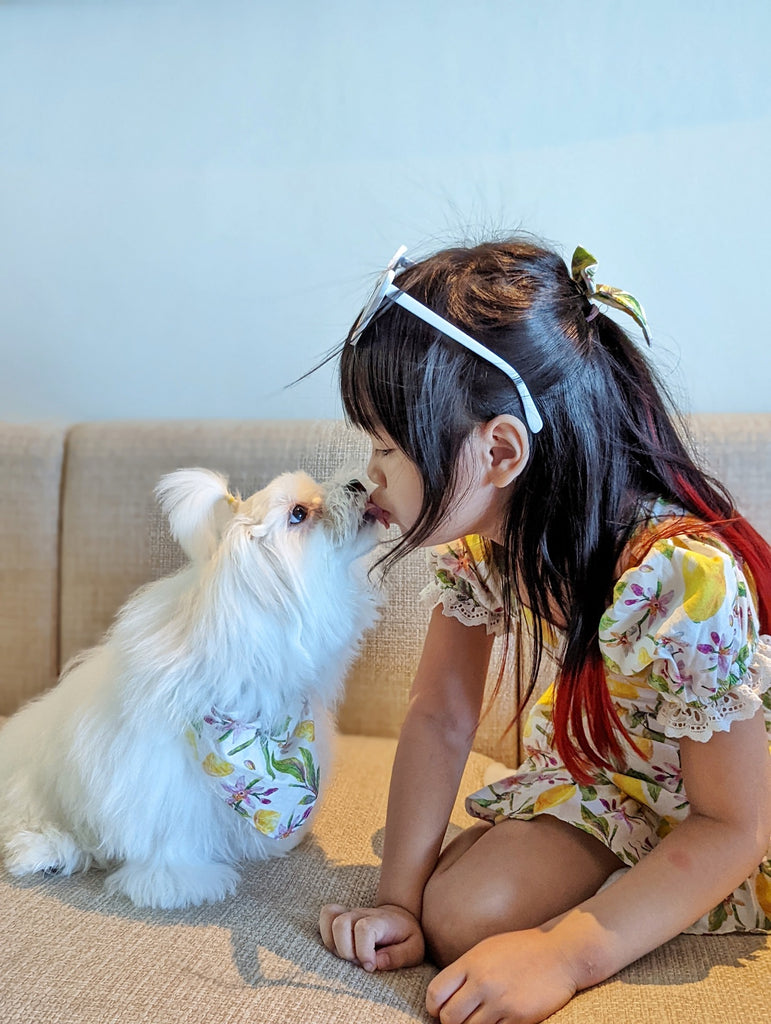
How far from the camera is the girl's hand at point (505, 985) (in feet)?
2.35

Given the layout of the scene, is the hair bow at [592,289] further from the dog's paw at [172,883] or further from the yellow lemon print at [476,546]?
the dog's paw at [172,883]

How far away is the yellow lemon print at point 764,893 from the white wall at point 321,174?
0.77 metres

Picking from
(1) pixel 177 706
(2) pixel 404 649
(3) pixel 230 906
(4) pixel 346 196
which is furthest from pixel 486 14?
(3) pixel 230 906

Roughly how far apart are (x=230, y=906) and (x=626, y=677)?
1.52 feet

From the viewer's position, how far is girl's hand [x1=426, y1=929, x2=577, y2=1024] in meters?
0.72

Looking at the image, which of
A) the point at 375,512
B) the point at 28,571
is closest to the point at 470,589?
the point at 375,512

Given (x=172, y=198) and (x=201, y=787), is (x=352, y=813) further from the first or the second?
(x=172, y=198)

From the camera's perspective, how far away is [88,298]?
1.61 metres

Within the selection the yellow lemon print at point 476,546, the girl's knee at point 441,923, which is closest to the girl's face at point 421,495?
the yellow lemon print at point 476,546

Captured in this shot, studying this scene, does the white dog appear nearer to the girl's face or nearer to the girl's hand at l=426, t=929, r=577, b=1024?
the girl's face

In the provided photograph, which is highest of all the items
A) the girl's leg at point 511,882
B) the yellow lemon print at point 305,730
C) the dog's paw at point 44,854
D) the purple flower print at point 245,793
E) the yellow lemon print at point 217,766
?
the yellow lemon print at point 305,730

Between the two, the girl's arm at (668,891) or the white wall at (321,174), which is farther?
the white wall at (321,174)

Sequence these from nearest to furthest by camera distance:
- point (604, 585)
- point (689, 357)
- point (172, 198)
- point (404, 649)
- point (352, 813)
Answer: point (604, 585) < point (352, 813) < point (404, 649) < point (689, 357) < point (172, 198)

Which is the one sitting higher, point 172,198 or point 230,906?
point 172,198
